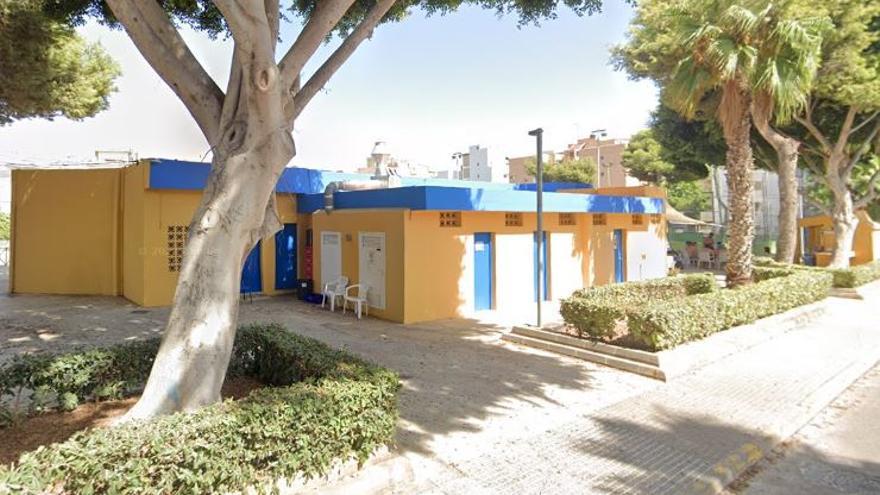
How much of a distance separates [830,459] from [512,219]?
9.18 m

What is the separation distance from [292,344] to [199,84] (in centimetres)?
291

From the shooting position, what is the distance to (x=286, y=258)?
1603cm

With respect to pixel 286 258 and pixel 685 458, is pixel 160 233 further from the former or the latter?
pixel 685 458

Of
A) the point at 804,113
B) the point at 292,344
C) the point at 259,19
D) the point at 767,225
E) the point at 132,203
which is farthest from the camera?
the point at 767,225

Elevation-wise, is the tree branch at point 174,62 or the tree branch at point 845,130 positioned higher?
the tree branch at point 845,130

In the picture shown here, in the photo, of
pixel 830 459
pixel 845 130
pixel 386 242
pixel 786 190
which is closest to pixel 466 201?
pixel 386 242

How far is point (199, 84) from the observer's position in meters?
5.02

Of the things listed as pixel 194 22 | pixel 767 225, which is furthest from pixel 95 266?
pixel 767 225

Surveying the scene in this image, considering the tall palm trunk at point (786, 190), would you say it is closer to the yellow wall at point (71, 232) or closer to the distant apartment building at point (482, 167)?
the yellow wall at point (71, 232)

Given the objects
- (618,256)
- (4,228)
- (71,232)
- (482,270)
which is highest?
(4,228)

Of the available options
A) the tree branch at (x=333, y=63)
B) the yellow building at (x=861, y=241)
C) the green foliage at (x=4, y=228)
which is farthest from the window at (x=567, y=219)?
the green foliage at (x=4, y=228)

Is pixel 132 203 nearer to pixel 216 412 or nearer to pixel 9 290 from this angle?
pixel 9 290

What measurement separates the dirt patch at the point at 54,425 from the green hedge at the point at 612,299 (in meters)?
5.58

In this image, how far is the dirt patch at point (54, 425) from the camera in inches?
168
